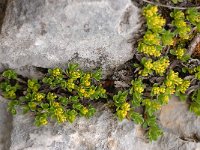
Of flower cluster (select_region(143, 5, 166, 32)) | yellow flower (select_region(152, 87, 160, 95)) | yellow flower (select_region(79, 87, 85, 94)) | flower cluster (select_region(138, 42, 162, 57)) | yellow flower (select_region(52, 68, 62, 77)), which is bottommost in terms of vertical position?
yellow flower (select_region(79, 87, 85, 94))

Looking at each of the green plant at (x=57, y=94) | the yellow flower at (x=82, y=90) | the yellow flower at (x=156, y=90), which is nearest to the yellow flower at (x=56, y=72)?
the green plant at (x=57, y=94)

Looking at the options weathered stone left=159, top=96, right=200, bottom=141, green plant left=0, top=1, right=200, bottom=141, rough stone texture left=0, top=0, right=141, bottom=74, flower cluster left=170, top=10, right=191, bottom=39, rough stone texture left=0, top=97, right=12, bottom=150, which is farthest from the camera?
weathered stone left=159, top=96, right=200, bottom=141

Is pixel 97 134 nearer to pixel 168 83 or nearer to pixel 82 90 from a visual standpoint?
pixel 82 90

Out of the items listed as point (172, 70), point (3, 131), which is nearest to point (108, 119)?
point (172, 70)

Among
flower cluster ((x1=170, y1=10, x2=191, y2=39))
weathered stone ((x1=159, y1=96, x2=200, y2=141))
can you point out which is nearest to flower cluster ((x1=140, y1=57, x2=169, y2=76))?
flower cluster ((x1=170, y1=10, x2=191, y2=39))

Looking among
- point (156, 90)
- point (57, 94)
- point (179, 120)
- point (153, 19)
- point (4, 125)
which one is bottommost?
point (4, 125)

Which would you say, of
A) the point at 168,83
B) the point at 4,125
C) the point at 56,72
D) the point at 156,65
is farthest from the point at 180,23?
the point at 4,125

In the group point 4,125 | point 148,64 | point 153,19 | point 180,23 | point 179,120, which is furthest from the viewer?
point 179,120

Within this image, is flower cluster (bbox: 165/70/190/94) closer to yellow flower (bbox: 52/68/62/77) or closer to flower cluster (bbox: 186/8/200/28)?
flower cluster (bbox: 186/8/200/28)

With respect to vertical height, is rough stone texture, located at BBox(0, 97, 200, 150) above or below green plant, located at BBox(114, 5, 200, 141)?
below
